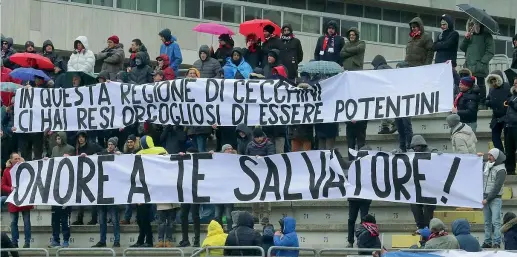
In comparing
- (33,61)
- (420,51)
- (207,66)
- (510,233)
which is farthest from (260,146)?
(33,61)

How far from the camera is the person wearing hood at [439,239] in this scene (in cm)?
2219

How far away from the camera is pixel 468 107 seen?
1090 inches

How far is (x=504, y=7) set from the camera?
4825 centimetres

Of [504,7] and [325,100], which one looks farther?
[504,7]

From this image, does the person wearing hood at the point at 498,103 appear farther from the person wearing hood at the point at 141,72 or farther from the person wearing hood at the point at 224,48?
the person wearing hood at the point at 141,72

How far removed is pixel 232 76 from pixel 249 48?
1.75 meters

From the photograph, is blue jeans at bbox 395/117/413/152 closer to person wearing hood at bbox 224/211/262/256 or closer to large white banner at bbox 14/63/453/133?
large white banner at bbox 14/63/453/133

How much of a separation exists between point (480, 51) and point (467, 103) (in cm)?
237

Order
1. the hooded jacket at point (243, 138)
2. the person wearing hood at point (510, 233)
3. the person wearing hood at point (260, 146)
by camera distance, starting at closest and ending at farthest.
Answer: the person wearing hood at point (510, 233)
the person wearing hood at point (260, 146)
the hooded jacket at point (243, 138)

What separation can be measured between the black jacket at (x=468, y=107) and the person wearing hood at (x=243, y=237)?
531 centimetres

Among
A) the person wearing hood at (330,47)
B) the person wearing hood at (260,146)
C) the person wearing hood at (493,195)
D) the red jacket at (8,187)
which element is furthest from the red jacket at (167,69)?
the person wearing hood at (493,195)

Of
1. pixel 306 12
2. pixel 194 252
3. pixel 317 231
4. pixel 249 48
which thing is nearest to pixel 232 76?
pixel 249 48

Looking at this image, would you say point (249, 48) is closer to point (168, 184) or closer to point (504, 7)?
point (168, 184)

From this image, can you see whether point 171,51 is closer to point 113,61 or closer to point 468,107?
point 113,61
